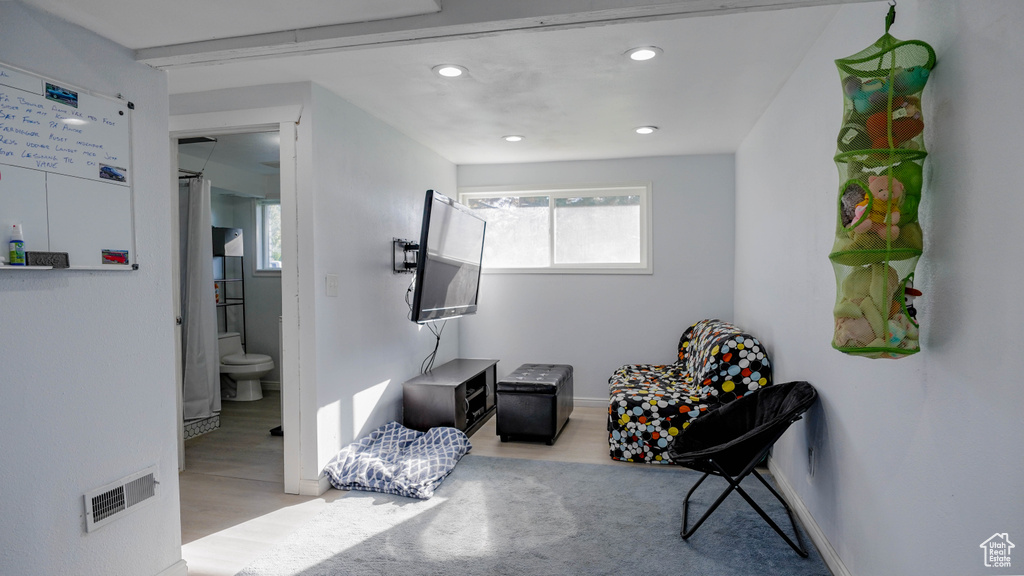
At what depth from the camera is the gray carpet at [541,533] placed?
2.37 metres

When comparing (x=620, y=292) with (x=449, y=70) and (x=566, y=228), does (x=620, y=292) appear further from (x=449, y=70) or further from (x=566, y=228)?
(x=449, y=70)

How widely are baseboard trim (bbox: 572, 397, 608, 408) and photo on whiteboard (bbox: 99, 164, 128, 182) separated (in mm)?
4141

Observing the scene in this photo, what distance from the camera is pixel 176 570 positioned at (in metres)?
2.27

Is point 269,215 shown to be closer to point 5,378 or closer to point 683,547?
point 5,378

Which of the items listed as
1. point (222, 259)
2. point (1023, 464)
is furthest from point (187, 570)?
point (222, 259)

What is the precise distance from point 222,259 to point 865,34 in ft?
18.8

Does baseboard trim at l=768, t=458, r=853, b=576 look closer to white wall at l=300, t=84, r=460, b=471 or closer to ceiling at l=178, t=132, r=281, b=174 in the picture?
white wall at l=300, t=84, r=460, b=471

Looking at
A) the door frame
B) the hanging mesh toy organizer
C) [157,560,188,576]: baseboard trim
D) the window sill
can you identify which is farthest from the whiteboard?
the window sill

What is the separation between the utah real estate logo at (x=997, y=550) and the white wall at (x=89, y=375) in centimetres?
264

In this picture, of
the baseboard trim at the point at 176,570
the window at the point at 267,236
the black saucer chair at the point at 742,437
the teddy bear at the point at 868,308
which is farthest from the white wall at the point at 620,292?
the teddy bear at the point at 868,308

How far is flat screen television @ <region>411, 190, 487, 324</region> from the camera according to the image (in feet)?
11.9

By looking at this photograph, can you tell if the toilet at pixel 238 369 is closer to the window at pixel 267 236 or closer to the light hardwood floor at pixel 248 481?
the light hardwood floor at pixel 248 481

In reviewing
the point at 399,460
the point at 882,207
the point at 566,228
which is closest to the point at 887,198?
the point at 882,207

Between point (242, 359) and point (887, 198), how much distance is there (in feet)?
17.7
